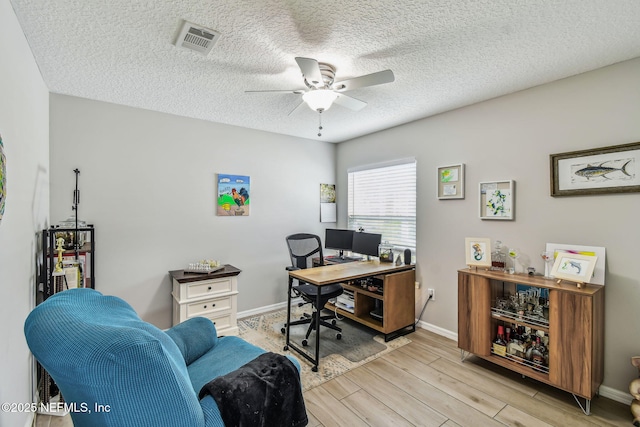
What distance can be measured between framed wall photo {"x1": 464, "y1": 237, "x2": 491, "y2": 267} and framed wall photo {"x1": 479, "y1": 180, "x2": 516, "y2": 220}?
281mm

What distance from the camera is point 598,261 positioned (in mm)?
2260

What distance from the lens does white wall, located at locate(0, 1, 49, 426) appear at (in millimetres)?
1457

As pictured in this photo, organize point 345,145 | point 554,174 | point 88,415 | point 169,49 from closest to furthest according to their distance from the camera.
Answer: point 88,415, point 169,49, point 554,174, point 345,145

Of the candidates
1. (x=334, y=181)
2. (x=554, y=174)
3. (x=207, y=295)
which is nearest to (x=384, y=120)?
(x=334, y=181)

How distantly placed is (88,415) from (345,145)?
4.29 metres

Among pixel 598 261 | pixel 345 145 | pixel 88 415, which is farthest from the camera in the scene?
pixel 345 145

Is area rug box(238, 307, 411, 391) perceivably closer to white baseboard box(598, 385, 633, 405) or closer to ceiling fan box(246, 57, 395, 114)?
white baseboard box(598, 385, 633, 405)

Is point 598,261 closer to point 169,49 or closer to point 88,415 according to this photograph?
point 88,415

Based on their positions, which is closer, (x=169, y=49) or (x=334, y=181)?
(x=169, y=49)

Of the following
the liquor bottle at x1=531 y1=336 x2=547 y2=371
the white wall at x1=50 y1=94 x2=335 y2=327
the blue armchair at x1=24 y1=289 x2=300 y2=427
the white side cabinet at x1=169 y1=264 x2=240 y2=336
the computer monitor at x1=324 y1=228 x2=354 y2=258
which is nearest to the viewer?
the blue armchair at x1=24 y1=289 x2=300 y2=427

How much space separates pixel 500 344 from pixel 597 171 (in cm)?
163

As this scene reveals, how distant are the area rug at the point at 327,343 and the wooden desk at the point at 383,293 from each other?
12 cm

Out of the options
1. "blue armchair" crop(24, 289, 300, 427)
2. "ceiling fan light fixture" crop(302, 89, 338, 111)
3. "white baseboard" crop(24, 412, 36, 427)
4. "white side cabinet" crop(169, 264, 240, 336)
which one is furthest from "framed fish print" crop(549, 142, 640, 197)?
"white baseboard" crop(24, 412, 36, 427)

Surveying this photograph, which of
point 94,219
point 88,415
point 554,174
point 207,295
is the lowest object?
point 207,295
